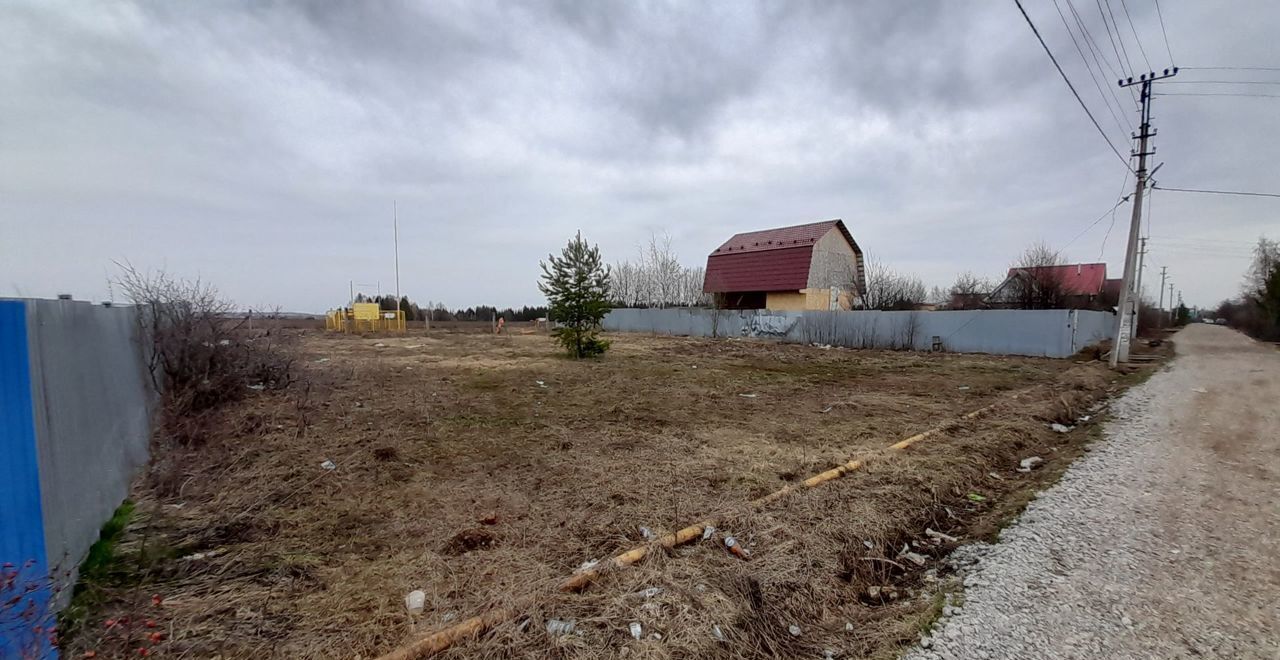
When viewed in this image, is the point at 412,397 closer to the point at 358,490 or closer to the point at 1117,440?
the point at 358,490

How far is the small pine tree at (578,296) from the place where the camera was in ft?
40.0

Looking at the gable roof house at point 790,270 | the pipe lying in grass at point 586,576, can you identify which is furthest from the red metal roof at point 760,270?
the pipe lying in grass at point 586,576

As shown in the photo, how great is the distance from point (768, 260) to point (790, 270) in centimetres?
154

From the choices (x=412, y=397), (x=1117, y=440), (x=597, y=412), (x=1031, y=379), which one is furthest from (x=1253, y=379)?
(x=412, y=397)

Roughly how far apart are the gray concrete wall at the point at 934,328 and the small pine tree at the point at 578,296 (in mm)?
10025

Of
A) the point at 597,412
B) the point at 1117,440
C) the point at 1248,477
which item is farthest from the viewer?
the point at 597,412

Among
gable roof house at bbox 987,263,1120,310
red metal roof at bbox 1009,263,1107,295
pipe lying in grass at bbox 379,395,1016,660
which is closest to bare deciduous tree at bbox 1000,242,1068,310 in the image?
gable roof house at bbox 987,263,1120,310

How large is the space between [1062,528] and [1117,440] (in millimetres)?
3370

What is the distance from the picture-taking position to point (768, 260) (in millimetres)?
22703

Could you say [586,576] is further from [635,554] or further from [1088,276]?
[1088,276]

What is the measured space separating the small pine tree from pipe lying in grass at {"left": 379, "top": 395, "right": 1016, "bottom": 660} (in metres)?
9.13

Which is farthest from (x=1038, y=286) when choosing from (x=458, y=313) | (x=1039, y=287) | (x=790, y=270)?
(x=458, y=313)

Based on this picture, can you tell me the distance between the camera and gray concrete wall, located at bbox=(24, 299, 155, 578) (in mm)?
2127

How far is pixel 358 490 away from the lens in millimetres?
3656
